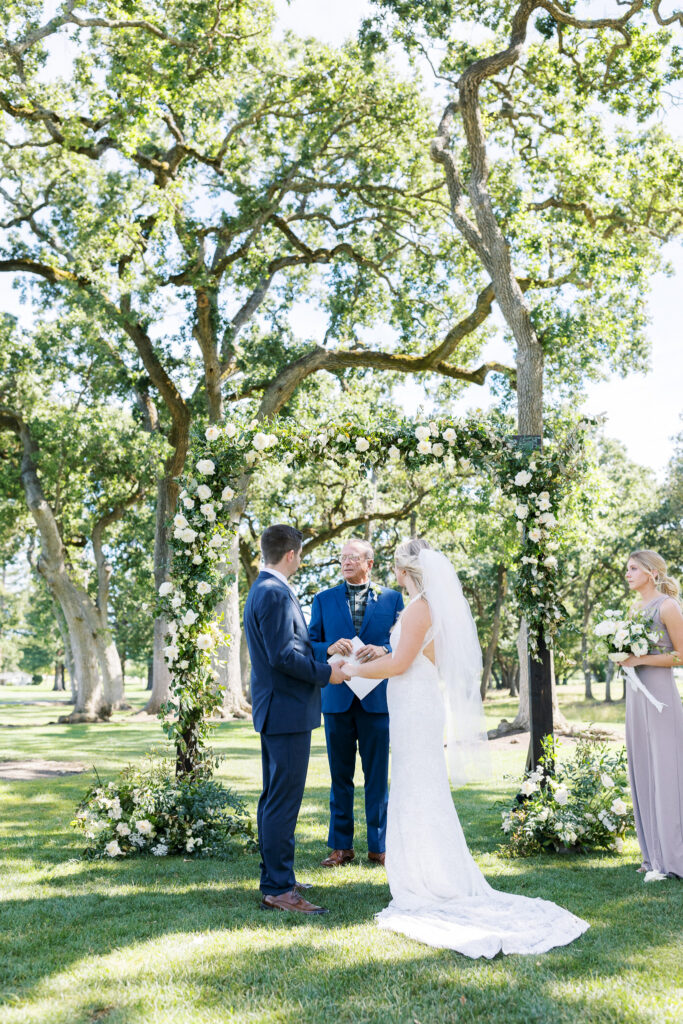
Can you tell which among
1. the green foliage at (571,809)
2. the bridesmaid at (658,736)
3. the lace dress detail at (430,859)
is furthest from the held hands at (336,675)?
the green foliage at (571,809)

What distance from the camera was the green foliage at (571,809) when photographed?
6695 millimetres

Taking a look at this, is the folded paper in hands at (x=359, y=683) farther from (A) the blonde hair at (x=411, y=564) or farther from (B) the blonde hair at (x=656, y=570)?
(B) the blonde hair at (x=656, y=570)

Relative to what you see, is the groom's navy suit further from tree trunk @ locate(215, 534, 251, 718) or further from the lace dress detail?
tree trunk @ locate(215, 534, 251, 718)

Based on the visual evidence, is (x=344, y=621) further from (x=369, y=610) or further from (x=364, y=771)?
(x=364, y=771)

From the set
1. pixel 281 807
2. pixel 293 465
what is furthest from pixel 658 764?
pixel 293 465

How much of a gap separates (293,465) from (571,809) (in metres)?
4.08

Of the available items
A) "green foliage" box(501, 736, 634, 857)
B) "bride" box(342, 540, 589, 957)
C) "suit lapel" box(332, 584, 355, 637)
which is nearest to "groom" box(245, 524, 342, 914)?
"bride" box(342, 540, 589, 957)

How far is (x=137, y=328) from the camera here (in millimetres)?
16984

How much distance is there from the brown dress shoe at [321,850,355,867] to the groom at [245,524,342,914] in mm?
1169

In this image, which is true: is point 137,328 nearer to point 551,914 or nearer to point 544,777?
point 544,777

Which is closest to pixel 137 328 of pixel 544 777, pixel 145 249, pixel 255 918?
pixel 145 249

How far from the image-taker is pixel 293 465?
7.97 meters

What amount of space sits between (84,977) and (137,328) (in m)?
14.8

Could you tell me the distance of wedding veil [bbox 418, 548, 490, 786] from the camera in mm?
5426
